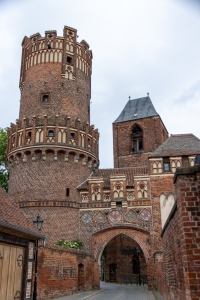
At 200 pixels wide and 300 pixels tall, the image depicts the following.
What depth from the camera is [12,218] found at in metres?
11.6

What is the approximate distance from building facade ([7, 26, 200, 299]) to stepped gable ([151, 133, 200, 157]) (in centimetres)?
7

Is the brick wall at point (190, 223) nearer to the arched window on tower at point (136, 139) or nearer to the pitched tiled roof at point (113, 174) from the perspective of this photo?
the pitched tiled roof at point (113, 174)

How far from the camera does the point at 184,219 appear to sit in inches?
199

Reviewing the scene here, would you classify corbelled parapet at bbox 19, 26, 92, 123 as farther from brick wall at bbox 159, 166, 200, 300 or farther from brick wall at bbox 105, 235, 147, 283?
brick wall at bbox 159, 166, 200, 300

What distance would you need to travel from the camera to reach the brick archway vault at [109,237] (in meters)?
22.3

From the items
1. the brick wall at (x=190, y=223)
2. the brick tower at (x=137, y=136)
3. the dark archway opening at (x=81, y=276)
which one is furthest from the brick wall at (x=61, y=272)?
the brick tower at (x=137, y=136)

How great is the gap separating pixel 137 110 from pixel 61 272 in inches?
965

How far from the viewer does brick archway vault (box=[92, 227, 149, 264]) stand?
22.3 metres

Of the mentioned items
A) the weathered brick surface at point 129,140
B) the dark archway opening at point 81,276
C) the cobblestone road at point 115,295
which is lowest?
the cobblestone road at point 115,295

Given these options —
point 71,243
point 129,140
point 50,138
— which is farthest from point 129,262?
point 129,140

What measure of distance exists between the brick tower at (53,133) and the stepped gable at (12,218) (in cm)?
958

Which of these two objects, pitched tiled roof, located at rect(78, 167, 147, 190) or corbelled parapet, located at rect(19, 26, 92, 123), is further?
corbelled parapet, located at rect(19, 26, 92, 123)

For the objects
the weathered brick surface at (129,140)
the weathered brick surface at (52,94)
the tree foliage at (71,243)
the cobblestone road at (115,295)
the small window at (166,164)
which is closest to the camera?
the cobblestone road at (115,295)

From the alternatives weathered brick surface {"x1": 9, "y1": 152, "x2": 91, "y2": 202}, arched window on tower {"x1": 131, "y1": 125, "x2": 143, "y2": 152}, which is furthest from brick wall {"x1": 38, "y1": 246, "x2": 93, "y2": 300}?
arched window on tower {"x1": 131, "y1": 125, "x2": 143, "y2": 152}
